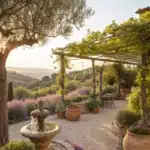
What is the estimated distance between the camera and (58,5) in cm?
456

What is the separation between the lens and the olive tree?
438 centimetres

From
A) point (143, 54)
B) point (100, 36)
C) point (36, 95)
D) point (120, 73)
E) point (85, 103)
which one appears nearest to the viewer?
point (143, 54)

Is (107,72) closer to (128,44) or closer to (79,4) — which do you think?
(128,44)

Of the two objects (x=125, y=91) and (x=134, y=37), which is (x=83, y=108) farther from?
(x=125, y=91)

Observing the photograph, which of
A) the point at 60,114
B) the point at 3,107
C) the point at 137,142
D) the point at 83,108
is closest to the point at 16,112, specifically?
the point at 60,114

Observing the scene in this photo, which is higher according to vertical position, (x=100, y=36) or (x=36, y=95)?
(x=100, y=36)

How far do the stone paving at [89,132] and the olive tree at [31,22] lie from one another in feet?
8.01

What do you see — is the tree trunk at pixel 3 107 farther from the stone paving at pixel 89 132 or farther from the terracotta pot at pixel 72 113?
the terracotta pot at pixel 72 113

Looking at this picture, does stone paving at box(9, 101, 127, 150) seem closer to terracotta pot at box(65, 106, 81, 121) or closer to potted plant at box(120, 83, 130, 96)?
terracotta pot at box(65, 106, 81, 121)

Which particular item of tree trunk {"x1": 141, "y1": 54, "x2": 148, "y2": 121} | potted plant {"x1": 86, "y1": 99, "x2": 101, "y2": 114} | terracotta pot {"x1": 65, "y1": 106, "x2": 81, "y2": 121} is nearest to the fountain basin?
tree trunk {"x1": 141, "y1": 54, "x2": 148, "y2": 121}

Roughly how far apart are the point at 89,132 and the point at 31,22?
14.5ft

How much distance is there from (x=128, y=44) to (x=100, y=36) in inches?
28.5

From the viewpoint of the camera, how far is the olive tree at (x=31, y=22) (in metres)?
4.38

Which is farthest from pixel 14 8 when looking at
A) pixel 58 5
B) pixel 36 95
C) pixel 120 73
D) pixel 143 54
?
pixel 120 73
